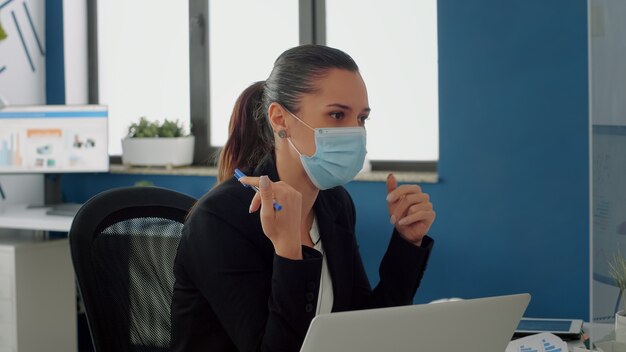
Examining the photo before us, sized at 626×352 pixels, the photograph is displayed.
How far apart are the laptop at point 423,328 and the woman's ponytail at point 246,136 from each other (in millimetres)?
706

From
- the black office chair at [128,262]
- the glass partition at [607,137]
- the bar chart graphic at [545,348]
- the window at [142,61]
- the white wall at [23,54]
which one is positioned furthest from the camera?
the window at [142,61]

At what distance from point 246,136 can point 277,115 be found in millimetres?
107

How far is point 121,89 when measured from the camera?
13.8ft

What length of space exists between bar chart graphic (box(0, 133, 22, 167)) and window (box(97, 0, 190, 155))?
0.51m

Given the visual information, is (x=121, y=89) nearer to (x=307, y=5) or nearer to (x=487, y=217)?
(x=307, y=5)

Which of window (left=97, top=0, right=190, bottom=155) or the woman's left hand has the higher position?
window (left=97, top=0, right=190, bottom=155)

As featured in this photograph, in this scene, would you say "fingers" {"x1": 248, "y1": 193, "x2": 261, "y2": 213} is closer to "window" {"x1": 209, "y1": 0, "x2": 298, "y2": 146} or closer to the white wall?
"window" {"x1": 209, "y1": 0, "x2": 298, "y2": 146}

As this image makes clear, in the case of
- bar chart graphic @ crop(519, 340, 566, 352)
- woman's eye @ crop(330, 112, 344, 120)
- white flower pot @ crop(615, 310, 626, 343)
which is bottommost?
bar chart graphic @ crop(519, 340, 566, 352)

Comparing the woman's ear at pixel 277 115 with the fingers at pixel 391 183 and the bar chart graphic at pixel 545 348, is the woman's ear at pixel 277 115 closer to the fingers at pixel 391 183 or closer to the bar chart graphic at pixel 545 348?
the fingers at pixel 391 183

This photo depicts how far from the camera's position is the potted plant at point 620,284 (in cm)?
122

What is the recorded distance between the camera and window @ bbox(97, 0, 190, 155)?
404 centimetres

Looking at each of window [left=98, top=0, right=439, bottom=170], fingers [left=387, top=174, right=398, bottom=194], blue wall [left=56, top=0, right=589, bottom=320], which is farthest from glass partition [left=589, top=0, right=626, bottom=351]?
window [left=98, top=0, right=439, bottom=170]

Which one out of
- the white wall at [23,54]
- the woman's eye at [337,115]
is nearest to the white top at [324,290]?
the woman's eye at [337,115]

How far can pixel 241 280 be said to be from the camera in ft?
4.51
